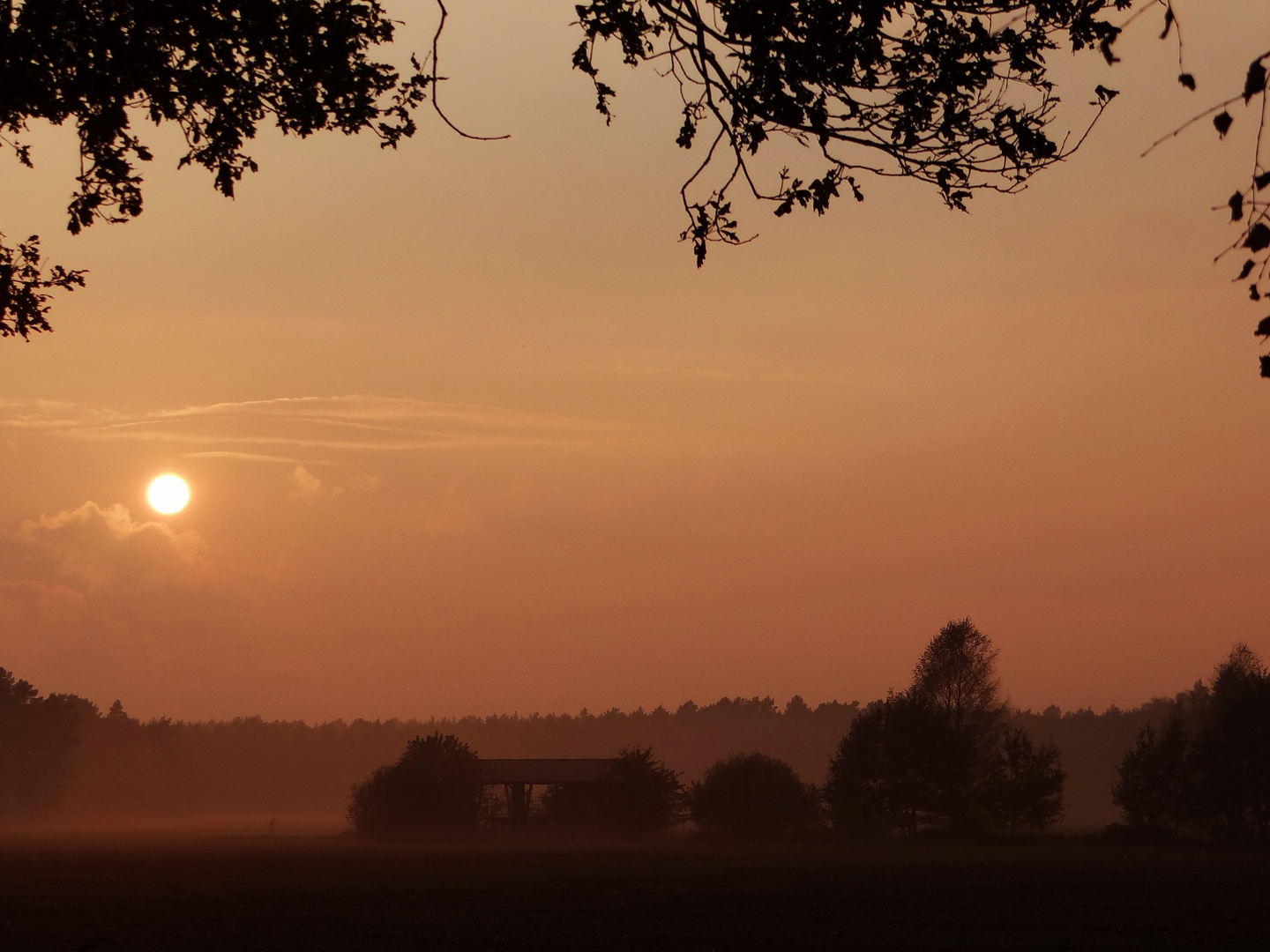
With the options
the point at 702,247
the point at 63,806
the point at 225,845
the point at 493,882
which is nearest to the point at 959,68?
the point at 702,247

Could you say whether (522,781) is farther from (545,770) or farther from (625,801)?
(625,801)

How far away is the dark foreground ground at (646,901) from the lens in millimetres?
29047

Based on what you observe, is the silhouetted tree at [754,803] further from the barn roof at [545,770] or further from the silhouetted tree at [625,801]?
the barn roof at [545,770]

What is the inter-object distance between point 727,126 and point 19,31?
264 inches

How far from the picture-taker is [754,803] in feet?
285

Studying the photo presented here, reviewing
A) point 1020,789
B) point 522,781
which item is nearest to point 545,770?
point 522,781

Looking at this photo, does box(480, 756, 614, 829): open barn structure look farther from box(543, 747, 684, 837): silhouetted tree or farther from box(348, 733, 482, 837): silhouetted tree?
box(348, 733, 482, 837): silhouetted tree

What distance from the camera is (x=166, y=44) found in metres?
12.4

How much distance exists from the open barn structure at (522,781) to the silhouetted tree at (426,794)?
4.86 ft

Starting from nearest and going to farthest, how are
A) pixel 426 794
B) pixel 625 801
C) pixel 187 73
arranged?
pixel 187 73 → pixel 625 801 → pixel 426 794

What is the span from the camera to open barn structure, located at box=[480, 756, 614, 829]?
302 ft

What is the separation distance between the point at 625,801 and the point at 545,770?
826 cm

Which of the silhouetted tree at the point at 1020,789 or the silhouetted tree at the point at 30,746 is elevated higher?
the silhouetted tree at the point at 30,746

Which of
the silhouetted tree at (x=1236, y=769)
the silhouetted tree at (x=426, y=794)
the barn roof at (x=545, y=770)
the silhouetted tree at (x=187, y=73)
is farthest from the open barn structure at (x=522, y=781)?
the silhouetted tree at (x=187, y=73)
